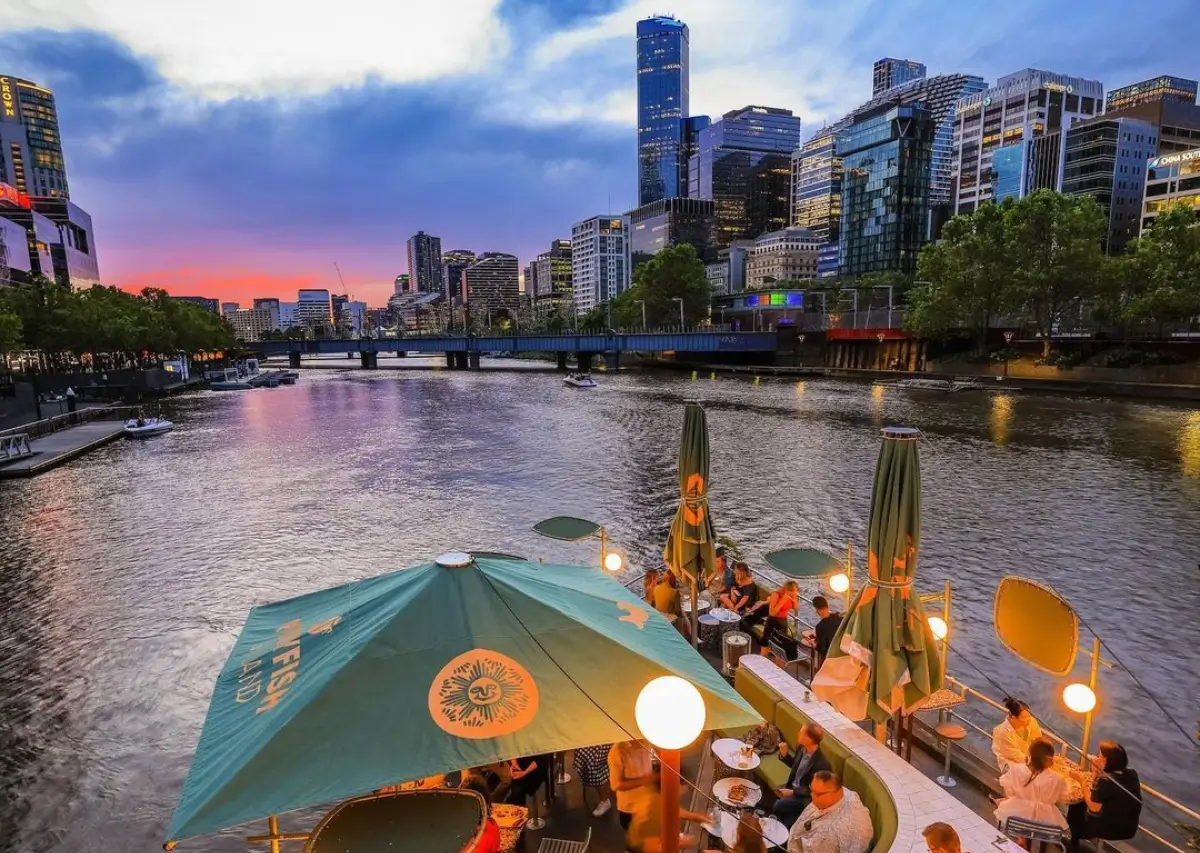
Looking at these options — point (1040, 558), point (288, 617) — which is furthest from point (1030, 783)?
point (1040, 558)

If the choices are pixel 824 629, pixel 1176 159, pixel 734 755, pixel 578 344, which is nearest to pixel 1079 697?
pixel 824 629

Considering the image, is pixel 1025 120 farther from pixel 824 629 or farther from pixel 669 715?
pixel 669 715

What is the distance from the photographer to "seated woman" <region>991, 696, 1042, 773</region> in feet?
23.0

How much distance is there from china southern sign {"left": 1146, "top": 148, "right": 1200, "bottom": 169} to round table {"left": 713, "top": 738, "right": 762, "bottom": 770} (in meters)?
150

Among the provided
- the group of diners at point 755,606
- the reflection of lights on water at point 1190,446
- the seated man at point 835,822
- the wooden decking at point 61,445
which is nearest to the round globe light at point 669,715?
the seated man at point 835,822

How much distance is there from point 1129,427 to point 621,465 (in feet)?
105

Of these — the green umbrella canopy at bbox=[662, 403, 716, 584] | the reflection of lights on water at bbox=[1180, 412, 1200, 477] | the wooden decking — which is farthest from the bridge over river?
the green umbrella canopy at bbox=[662, 403, 716, 584]

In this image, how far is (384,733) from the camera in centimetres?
469

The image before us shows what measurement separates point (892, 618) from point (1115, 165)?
173000 mm

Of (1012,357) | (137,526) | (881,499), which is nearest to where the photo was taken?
(881,499)

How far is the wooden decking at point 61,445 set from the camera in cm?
3000

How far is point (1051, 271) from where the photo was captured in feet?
204

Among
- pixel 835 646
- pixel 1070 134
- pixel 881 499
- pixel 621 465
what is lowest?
pixel 621 465

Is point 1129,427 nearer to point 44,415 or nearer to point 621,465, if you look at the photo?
point 621,465
